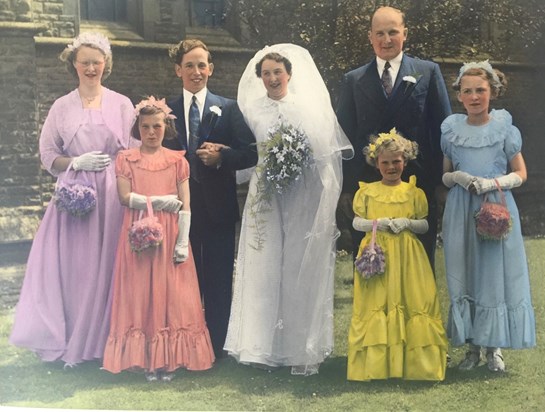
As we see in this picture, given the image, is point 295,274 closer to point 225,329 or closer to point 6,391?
point 225,329

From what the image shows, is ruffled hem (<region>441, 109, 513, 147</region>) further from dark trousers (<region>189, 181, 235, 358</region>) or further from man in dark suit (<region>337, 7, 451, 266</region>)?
dark trousers (<region>189, 181, 235, 358</region>)

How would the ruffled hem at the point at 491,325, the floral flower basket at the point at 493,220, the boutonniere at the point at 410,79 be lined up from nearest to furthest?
the floral flower basket at the point at 493,220
the ruffled hem at the point at 491,325
the boutonniere at the point at 410,79

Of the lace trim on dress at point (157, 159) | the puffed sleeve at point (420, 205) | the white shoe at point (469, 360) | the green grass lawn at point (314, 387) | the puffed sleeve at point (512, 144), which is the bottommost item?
the green grass lawn at point (314, 387)

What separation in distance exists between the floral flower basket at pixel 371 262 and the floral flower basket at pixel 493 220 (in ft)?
2.02

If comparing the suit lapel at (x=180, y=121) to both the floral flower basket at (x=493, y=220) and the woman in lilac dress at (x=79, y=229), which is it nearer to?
the woman in lilac dress at (x=79, y=229)

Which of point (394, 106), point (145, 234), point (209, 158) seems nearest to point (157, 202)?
point (145, 234)

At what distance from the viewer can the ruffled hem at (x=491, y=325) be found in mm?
4508

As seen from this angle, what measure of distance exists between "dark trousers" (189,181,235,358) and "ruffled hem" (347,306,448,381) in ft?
2.98

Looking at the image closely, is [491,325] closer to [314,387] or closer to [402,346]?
[402,346]

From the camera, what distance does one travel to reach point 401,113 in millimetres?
4641

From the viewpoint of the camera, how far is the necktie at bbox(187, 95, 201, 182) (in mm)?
4660

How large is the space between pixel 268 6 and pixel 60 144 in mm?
1601

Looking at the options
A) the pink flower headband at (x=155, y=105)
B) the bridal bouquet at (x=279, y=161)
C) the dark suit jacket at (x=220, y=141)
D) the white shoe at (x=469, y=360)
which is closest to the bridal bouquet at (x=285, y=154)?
the bridal bouquet at (x=279, y=161)

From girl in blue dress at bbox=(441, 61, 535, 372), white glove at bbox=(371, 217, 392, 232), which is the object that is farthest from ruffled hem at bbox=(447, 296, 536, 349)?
white glove at bbox=(371, 217, 392, 232)
